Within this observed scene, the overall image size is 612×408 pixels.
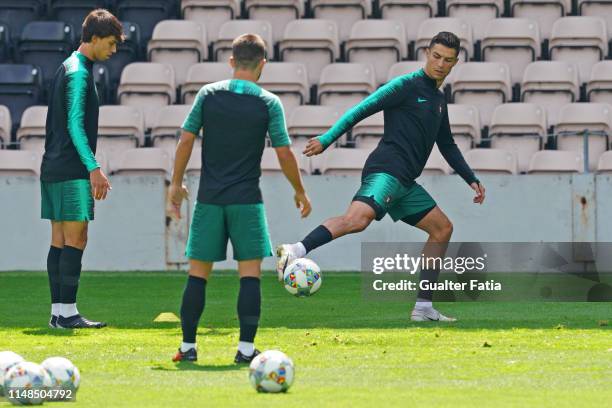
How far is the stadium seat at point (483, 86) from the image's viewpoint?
18469mm

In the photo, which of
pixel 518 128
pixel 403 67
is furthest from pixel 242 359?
pixel 403 67

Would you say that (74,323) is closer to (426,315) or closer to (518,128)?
(426,315)

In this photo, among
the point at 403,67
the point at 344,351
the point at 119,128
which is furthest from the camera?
the point at 403,67

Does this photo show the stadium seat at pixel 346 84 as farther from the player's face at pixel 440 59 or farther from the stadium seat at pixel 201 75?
the player's face at pixel 440 59

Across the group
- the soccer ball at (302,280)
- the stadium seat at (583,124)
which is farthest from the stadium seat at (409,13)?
the soccer ball at (302,280)

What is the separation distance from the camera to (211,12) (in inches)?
805

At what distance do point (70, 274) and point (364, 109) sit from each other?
246cm

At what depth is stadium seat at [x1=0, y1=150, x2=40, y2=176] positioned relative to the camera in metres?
17.0

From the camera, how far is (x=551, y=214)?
16.2m

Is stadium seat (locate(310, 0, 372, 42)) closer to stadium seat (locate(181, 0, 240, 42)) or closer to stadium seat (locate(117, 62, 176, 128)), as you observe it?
stadium seat (locate(181, 0, 240, 42))

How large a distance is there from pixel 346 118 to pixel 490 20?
10.3 metres

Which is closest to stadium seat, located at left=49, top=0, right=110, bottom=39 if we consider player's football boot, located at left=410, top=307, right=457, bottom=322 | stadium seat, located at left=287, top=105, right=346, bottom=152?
stadium seat, located at left=287, top=105, right=346, bottom=152

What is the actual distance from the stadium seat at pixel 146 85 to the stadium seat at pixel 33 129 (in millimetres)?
1341

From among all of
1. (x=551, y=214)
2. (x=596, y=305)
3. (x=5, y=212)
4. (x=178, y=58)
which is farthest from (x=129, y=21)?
(x=596, y=305)
